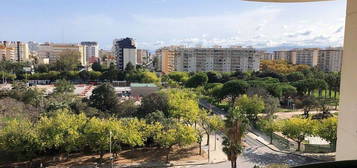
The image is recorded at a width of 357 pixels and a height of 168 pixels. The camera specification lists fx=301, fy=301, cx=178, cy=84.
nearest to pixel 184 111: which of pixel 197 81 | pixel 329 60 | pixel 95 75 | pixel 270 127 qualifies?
pixel 270 127

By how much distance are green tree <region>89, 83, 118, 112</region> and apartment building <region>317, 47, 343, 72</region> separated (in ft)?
66.0

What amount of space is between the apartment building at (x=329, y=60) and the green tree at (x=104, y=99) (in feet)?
66.0

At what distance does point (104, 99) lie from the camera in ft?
37.0

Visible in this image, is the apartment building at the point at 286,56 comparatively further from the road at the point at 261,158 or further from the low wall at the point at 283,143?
the road at the point at 261,158

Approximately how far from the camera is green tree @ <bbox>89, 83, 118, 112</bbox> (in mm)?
11234

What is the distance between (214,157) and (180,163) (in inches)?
40.2

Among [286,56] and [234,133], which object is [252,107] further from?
[286,56]

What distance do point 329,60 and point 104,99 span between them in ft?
71.8

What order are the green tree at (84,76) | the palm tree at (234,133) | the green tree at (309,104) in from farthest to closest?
the green tree at (84,76) → the green tree at (309,104) → the palm tree at (234,133)

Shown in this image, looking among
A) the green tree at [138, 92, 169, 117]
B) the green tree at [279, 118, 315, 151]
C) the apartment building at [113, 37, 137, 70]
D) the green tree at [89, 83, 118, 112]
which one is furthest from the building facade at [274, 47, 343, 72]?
the green tree at [89, 83, 118, 112]

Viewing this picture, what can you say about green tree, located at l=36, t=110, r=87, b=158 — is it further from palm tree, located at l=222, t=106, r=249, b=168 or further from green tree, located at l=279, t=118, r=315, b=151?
green tree, located at l=279, t=118, r=315, b=151

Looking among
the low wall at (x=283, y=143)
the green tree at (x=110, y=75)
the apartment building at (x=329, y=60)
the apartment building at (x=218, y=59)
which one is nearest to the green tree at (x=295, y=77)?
the apartment building at (x=218, y=59)

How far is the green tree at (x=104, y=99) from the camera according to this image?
11234 millimetres

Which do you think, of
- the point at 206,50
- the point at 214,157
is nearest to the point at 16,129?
the point at 214,157
